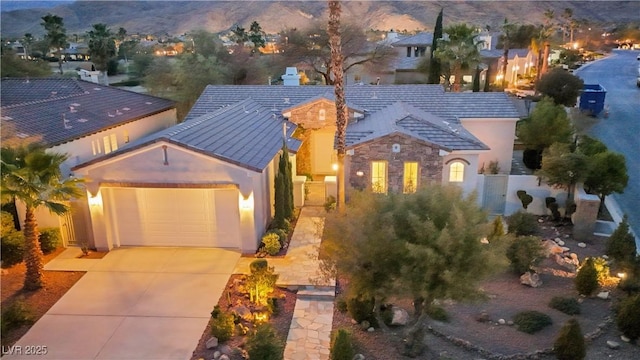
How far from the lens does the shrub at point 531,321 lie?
42.1ft

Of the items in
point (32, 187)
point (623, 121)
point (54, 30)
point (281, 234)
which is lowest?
point (281, 234)

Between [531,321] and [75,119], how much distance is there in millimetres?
21983

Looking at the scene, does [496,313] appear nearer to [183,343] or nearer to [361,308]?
[361,308]

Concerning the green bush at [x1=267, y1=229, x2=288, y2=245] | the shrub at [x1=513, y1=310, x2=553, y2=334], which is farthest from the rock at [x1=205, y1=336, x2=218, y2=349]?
the shrub at [x1=513, y1=310, x2=553, y2=334]

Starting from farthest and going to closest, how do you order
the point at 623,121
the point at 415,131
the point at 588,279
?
the point at 623,121 → the point at 415,131 → the point at 588,279

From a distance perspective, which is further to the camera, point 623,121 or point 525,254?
point 623,121

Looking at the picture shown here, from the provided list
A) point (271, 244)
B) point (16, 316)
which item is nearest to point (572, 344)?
point (271, 244)

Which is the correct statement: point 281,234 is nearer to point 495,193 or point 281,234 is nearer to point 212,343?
point 212,343

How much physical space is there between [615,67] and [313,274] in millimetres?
73660

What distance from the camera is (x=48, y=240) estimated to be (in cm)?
Result: 1714

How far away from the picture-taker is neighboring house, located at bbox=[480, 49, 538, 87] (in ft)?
187

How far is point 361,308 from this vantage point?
12641mm

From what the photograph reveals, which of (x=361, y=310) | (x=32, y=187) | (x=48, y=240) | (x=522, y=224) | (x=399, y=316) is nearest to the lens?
(x=361, y=310)

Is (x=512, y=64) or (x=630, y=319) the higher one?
(x=512, y=64)
